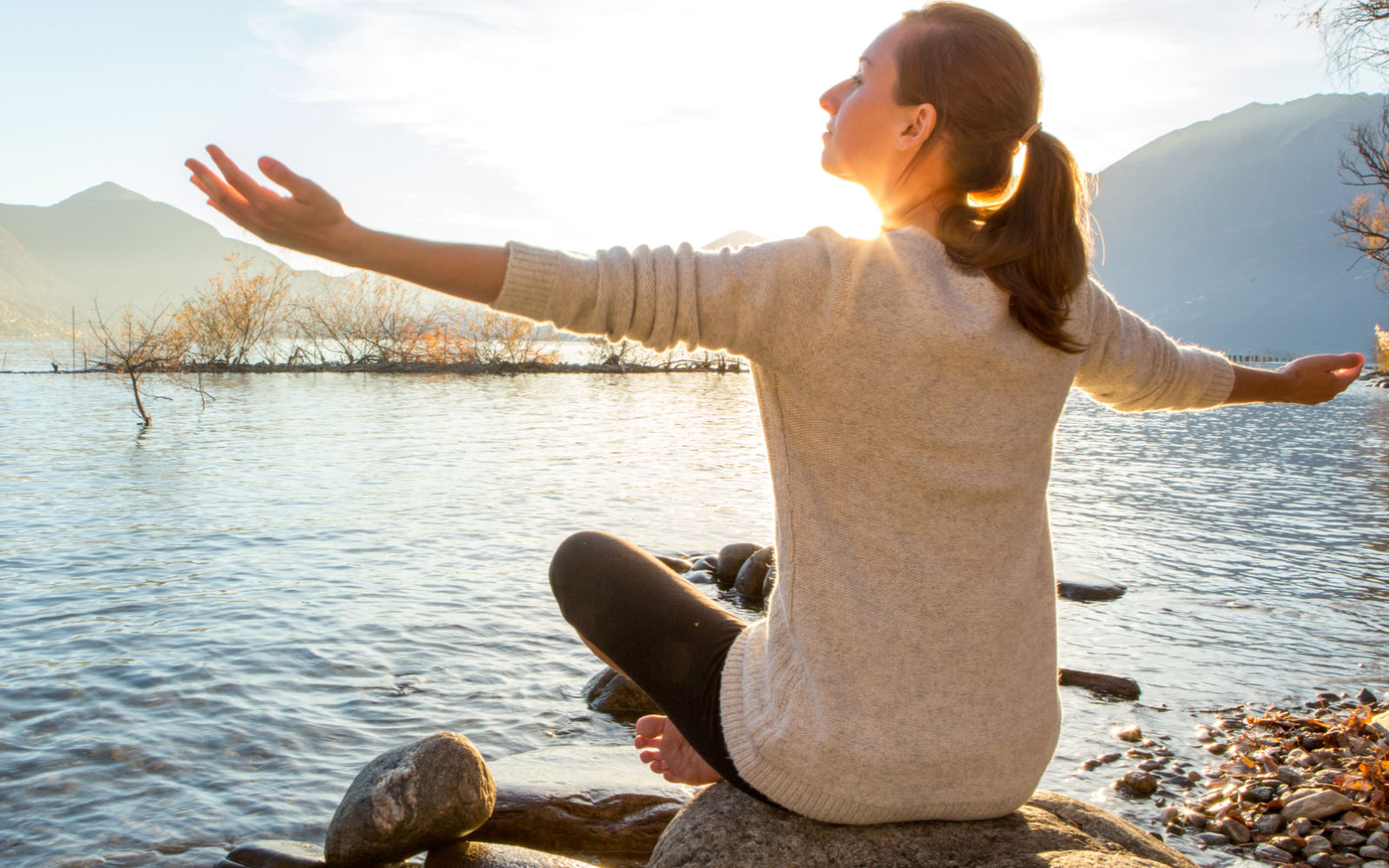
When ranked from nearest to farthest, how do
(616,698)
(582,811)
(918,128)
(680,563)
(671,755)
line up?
(918,128) → (671,755) → (582,811) → (616,698) → (680,563)

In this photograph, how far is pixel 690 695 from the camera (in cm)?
198

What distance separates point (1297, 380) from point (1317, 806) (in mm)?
2408

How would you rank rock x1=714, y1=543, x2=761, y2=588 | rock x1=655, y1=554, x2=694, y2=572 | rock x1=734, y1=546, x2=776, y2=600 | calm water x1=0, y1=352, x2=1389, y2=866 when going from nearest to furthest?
1. calm water x1=0, y1=352, x2=1389, y2=866
2. rock x1=734, y1=546, x2=776, y2=600
3. rock x1=714, y1=543, x2=761, y2=588
4. rock x1=655, y1=554, x2=694, y2=572

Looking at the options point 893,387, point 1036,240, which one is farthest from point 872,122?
point 893,387

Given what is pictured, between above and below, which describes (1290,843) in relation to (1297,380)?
below

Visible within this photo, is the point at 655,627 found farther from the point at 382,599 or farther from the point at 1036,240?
the point at 382,599

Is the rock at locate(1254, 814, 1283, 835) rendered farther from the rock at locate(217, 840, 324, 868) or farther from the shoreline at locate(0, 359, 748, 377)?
the shoreline at locate(0, 359, 748, 377)

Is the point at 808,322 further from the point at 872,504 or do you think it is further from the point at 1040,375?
the point at 1040,375

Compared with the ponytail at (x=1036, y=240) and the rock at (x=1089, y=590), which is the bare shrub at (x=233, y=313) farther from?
the ponytail at (x=1036, y=240)

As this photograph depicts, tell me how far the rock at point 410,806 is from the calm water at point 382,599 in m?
0.43

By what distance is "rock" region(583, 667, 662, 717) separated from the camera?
5.34m

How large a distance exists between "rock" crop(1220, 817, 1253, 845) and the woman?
2.67 m

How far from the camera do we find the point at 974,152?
1735 millimetres


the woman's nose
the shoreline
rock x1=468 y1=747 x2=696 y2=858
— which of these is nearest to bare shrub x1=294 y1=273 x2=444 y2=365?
the shoreline
